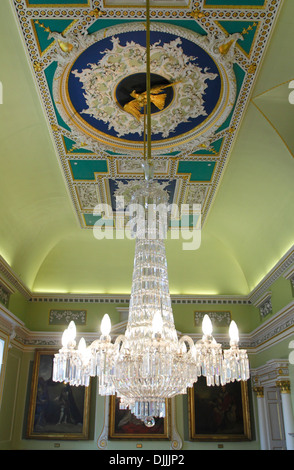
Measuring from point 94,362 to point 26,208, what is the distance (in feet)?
16.0

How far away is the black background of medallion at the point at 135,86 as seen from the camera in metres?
5.45

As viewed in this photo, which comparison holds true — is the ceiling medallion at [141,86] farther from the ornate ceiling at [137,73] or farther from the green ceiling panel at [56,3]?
the green ceiling panel at [56,3]

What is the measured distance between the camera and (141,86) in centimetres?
558

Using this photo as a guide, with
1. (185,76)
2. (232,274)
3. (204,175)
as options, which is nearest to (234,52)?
(185,76)

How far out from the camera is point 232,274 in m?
10.8

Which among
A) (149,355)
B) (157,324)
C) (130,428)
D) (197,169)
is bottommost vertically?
(130,428)

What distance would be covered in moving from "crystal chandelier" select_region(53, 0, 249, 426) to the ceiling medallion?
1.19 metres

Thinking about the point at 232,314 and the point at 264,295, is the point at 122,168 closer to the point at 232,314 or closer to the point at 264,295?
the point at 264,295

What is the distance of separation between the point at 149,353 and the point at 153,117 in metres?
3.79

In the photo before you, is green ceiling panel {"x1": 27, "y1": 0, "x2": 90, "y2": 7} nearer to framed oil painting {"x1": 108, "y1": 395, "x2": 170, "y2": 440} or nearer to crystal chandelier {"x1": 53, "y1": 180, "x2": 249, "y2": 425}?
crystal chandelier {"x1": 53, "y1": 180, "x2": 249, "y2": 425}

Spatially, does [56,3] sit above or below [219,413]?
above

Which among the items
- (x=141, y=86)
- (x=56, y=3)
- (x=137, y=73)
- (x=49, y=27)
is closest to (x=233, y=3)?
(x=137, y=73)

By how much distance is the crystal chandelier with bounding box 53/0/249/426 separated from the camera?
367 cm

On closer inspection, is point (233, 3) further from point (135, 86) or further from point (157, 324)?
point (157, 324)
